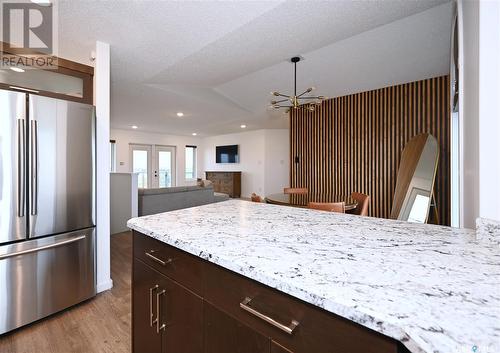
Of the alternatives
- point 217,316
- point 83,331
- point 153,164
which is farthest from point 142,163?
point 217,316

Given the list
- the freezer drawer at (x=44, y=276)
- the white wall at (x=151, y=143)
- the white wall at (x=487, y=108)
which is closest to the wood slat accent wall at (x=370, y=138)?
the white wall at (x=487, y=108)

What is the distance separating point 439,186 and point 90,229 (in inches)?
187

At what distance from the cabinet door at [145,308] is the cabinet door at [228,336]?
0.36 metres

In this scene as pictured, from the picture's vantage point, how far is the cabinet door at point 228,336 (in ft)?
2.19

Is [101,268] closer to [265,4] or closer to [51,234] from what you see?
[51,234]

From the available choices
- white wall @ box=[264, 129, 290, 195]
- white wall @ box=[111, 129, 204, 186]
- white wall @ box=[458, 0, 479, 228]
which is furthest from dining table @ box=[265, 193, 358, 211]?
white wall @ box=[111, 129, 204, 186]

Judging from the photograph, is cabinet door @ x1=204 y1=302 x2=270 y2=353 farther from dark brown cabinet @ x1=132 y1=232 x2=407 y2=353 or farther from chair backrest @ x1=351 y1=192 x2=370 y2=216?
chair backrest @ x1=351 y1=192 x2=370 y2=216

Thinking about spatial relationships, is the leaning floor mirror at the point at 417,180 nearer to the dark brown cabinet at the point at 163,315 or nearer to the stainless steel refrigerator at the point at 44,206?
the dark brown cabinet at the point at 163,315

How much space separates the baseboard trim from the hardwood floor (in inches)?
1.8

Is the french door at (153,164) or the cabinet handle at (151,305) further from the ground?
the french door at (153,164)

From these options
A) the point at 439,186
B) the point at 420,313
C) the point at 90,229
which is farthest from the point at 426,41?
the point at 90,229

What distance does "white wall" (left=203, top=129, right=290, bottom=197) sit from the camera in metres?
8.16

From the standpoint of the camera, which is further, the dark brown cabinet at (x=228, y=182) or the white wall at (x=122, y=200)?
the dark brown cabinet at (x=228, y=182)

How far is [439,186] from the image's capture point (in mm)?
3729
